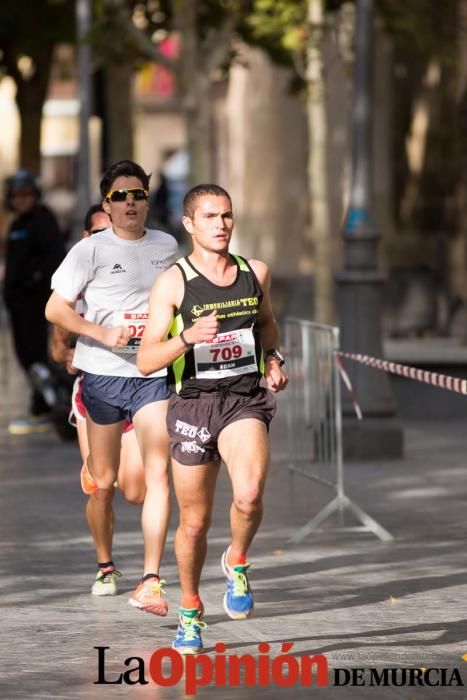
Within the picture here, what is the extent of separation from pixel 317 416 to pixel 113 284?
3238mm

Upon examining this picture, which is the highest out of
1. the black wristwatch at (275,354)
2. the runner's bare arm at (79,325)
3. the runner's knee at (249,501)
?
the runner's bare arm at (79,325)

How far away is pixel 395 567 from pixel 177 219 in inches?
1298

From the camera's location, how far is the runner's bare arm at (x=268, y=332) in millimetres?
7676

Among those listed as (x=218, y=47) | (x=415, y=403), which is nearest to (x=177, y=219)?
(x=218, y=47)

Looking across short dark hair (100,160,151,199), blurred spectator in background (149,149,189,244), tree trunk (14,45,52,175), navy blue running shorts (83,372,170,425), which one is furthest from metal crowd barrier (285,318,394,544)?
blurred spectator in background (149,149,189,244)

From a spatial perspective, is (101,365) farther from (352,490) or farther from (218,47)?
(218,47)

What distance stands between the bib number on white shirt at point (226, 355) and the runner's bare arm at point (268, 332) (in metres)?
0.11

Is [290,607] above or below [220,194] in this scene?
below

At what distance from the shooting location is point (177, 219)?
4228 cm

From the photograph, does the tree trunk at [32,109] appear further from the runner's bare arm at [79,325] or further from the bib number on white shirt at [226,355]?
the bib number on white shirt at [226,355]

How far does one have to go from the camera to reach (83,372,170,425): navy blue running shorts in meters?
8.57

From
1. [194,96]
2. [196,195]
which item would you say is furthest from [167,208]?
[196,195]

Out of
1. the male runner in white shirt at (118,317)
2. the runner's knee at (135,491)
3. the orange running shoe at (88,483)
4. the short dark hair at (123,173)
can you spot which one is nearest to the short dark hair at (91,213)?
the male runner in white shirt at (118,317)

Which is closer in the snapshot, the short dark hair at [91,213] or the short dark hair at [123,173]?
the short dark hair at [123,173]
